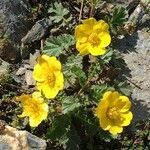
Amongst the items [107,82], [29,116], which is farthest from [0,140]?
[107,82]

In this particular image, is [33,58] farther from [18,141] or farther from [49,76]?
[18,141]

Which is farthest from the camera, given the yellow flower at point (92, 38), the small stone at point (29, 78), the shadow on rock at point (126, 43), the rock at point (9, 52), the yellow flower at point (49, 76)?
the shadow on rock at point (126, 43)

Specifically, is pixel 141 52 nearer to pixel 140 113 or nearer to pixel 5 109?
pixel 140 113

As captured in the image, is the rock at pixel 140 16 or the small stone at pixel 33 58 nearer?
the small stone at pixel 33 58

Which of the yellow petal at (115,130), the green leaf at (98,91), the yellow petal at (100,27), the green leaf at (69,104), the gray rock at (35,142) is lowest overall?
the gray rock at (35,142)

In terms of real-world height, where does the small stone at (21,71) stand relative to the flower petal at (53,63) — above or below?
below

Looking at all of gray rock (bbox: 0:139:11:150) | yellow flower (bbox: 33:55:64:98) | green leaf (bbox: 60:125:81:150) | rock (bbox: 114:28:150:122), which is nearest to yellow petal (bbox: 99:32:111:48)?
yellow flower (bbox: 33:55:64:98)

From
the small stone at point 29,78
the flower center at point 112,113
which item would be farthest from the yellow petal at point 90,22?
the small stone at point 29,78

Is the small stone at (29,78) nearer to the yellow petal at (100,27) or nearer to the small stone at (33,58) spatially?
the small stone at (33,58)
